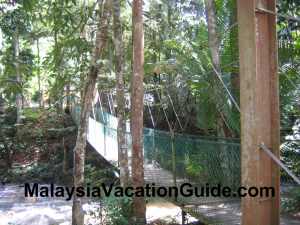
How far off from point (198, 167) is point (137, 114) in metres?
1.14

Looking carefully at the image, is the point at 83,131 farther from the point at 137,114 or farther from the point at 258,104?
the point at 258,104

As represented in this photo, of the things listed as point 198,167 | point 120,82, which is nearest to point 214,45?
point 120,82

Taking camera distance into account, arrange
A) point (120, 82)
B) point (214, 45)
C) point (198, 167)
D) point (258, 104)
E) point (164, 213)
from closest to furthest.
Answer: point (258, 104) < point (198, 167) < point (214, 45) < point (120, 82) < point (164, 213)

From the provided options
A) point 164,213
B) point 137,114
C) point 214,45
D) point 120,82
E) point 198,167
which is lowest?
point 164,213

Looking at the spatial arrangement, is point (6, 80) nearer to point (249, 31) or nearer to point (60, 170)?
point (249, 31)

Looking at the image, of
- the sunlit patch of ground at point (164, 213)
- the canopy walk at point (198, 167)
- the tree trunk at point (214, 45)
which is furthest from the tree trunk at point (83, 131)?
the tree trunk at point (214, 45)

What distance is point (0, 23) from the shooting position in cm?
432

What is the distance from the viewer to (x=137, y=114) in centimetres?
502

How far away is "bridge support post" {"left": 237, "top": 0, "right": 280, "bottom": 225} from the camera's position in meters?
1.68

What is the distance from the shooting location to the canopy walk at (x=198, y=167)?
3696 millimetres

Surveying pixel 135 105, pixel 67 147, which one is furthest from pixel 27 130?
pixel 135 105

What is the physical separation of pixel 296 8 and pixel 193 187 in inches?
82.2

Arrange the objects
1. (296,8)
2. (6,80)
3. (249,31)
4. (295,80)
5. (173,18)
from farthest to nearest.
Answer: (173,18), (296,8), (295,80), (6,80), (249,31)

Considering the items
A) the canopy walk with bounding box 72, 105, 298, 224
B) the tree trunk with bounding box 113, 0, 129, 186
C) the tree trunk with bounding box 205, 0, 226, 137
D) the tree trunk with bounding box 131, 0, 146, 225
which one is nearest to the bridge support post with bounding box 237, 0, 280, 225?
the canopy walk with bounding box 72, 105, 298, 224
